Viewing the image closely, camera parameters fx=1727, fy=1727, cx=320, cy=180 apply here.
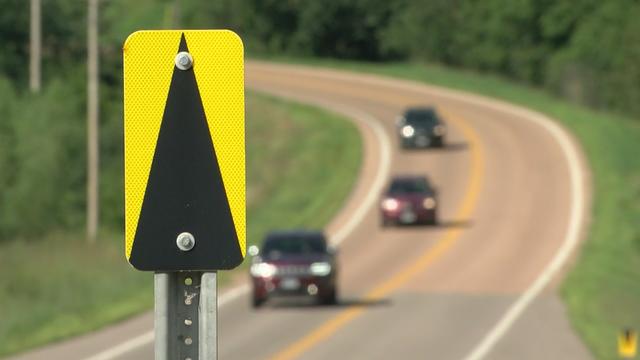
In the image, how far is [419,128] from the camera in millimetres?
72625

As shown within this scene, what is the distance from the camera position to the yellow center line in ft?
111

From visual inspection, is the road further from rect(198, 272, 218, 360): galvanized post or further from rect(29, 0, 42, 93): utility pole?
rect(198, 272, 218, 360): galvanized post

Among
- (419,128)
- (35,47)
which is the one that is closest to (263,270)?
(419,128)

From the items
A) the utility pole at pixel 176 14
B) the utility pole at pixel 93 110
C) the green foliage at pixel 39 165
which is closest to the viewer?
the utility pole at pixel 93 110

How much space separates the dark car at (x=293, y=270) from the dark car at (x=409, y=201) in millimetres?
16282

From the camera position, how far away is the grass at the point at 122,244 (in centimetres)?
3672

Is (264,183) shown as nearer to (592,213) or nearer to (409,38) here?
(592,213)

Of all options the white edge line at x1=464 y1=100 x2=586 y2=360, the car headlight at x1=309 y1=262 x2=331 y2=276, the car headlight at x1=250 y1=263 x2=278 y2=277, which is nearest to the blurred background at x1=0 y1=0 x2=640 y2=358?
the white edge line at x1=464 y1=100 x2=586 y2=360

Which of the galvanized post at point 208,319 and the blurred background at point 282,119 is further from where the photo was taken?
the blurred background at point 282,119

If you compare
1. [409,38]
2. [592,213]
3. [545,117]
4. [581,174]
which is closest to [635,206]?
[592,213]

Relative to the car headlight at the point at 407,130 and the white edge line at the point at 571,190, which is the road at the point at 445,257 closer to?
the white edge line at the point at 571,190

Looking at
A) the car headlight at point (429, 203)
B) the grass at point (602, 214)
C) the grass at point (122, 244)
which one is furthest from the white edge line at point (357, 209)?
the grass at point (602, 214)

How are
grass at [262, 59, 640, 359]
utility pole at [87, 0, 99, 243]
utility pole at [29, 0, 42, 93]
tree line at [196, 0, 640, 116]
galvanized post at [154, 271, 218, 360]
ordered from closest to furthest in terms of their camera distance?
1. galvanized post at [154, 271, 218, 360]
2. grass at [262, 59, 640, 359]
3. utility pole at [87, 0, 99, 243]
4. utility pole at [29, 0, 42, 93]
5. tree line at [196, 0, 640, 116]

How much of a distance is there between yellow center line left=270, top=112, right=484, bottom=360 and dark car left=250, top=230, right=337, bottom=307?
0.93 meters
